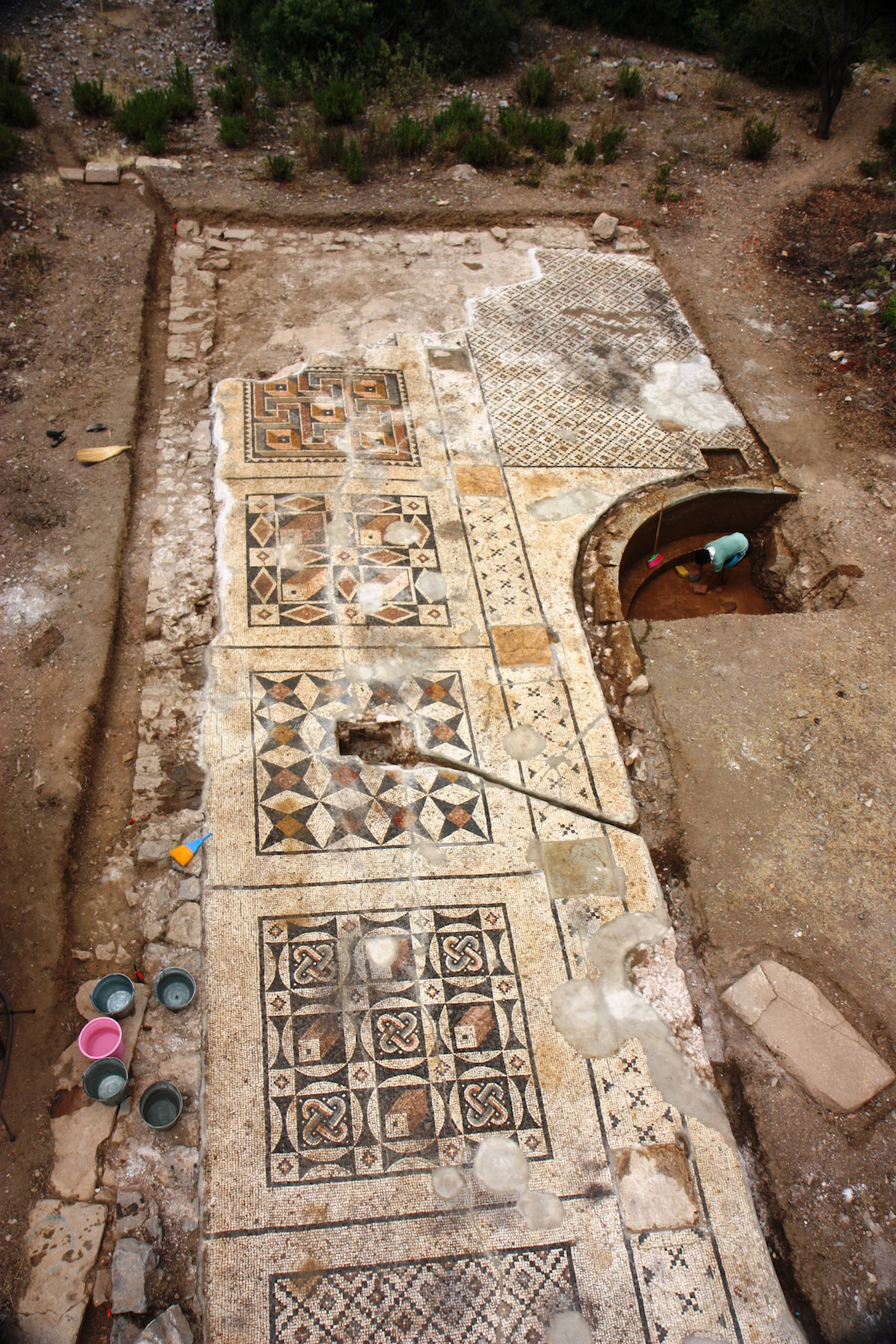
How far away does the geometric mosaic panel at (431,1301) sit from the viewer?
2.39 meters

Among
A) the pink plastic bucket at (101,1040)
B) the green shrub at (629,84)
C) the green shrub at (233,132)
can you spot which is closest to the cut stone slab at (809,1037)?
the pink plastic bucket at (101,1040)

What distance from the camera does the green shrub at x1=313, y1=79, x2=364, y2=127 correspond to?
23.0 ft

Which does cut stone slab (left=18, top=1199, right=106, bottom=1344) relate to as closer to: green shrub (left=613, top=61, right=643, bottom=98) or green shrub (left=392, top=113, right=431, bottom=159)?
green shrub (left=392, top=113, right=431, bottom=159)

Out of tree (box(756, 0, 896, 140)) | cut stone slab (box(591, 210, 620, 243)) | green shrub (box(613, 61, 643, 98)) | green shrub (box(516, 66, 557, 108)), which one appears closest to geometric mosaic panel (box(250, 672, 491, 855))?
cut stone slab (box(591, 210, 620, 243))

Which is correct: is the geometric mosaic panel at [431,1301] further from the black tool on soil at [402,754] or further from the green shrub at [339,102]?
the green shrub at [339,102]

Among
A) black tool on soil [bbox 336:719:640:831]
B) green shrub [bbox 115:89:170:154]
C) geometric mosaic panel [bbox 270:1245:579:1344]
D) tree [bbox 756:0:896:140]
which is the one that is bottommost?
geometric mosaic panel [bbox 270:1245:579:1344]

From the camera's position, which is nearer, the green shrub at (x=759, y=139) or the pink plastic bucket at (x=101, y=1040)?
the pink plastic bucket at (x=101, y=1040)

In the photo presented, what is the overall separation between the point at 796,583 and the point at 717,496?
663 mm

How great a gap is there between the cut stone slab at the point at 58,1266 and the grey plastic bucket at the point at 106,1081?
28 cm

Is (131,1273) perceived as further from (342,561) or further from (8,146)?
(8,146)

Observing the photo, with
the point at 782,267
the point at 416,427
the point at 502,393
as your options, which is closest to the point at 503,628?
the point at 416,427

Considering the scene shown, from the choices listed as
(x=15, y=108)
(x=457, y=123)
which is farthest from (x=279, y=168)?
(x=15, y=108)

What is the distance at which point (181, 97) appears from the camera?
700 centimetres

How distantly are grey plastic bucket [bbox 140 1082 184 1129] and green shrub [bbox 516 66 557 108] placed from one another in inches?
321
